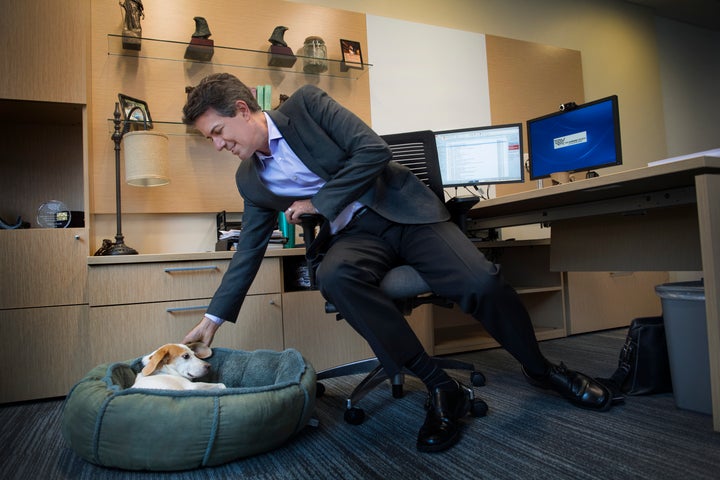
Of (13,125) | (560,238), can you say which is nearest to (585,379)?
(560,238)

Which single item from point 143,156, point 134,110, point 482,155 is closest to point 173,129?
point 134,110

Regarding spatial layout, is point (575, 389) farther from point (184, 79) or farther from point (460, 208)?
point (184, 79)

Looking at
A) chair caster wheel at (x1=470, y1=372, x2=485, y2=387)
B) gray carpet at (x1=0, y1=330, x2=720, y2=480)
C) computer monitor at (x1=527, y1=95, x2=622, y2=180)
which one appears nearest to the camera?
gray carpet at (x1=0, y1=330, x2=720, y2=480)

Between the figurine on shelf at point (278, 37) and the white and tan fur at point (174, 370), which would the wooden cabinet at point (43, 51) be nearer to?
the figurine on shelf at point (278, 37)

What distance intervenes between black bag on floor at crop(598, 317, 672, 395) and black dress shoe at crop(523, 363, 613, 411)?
208 mm

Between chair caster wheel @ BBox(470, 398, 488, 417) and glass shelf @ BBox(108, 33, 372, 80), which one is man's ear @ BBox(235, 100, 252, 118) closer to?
chair caster wheel @ BBox(470, 398, 488, 417)

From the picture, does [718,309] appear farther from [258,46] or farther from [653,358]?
[258,46]

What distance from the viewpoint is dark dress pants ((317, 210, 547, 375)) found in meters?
1.30

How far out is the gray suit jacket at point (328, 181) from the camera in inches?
53.4

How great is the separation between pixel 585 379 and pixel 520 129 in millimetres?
1432

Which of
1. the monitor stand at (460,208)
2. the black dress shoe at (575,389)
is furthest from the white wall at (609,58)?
the black dress shoe at (575,389)

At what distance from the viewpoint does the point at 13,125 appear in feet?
7.48

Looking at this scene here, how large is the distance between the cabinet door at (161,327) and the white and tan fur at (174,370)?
1.62 feet

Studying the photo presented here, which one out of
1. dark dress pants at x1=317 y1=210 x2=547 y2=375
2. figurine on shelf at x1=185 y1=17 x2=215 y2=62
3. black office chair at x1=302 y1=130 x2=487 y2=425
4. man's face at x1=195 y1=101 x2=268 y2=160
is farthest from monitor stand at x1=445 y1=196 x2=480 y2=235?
figurine on shelf at x1=185 y1=17 x2=215 y2=62
